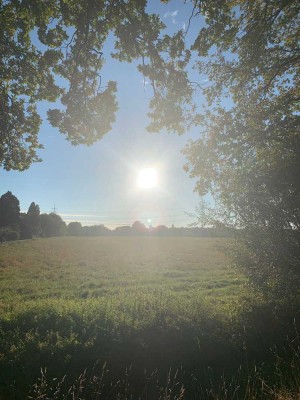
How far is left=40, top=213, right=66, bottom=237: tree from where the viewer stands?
10912cm

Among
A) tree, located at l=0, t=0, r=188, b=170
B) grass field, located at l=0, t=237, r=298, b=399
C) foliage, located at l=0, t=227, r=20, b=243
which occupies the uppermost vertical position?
tree, located at l=0, t=0, r=188, b=170

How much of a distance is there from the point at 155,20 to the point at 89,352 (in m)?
Result: 10.7

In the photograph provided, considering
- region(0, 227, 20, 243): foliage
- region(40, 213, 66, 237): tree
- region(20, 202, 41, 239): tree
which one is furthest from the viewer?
region(40, 213, 66, 237): tree

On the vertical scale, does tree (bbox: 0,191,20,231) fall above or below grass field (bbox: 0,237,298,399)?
above

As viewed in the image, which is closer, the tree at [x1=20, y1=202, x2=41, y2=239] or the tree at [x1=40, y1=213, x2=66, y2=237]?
the tree at [x1=20, y1=202, x2=41, y2=239]

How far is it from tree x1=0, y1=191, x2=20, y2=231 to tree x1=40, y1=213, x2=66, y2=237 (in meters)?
21.1

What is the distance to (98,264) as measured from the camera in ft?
131

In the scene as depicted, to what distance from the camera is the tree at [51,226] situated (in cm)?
10912

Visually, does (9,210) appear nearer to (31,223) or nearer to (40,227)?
(31,223)

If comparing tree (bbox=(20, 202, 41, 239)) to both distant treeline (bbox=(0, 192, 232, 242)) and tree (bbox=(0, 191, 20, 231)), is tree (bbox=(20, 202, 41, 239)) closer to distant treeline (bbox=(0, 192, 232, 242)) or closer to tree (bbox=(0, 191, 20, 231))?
distant treeline (bbox=(0, 192, 232, 242))

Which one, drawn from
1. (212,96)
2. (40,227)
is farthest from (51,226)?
(212,96)

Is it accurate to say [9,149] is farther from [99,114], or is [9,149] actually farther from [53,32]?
[53,32]

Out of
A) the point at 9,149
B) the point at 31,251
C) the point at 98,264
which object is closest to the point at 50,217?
the point at 31,251

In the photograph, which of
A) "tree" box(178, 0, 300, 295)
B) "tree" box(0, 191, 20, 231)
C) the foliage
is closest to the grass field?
"tree" box(178, 0, 300, 295)
